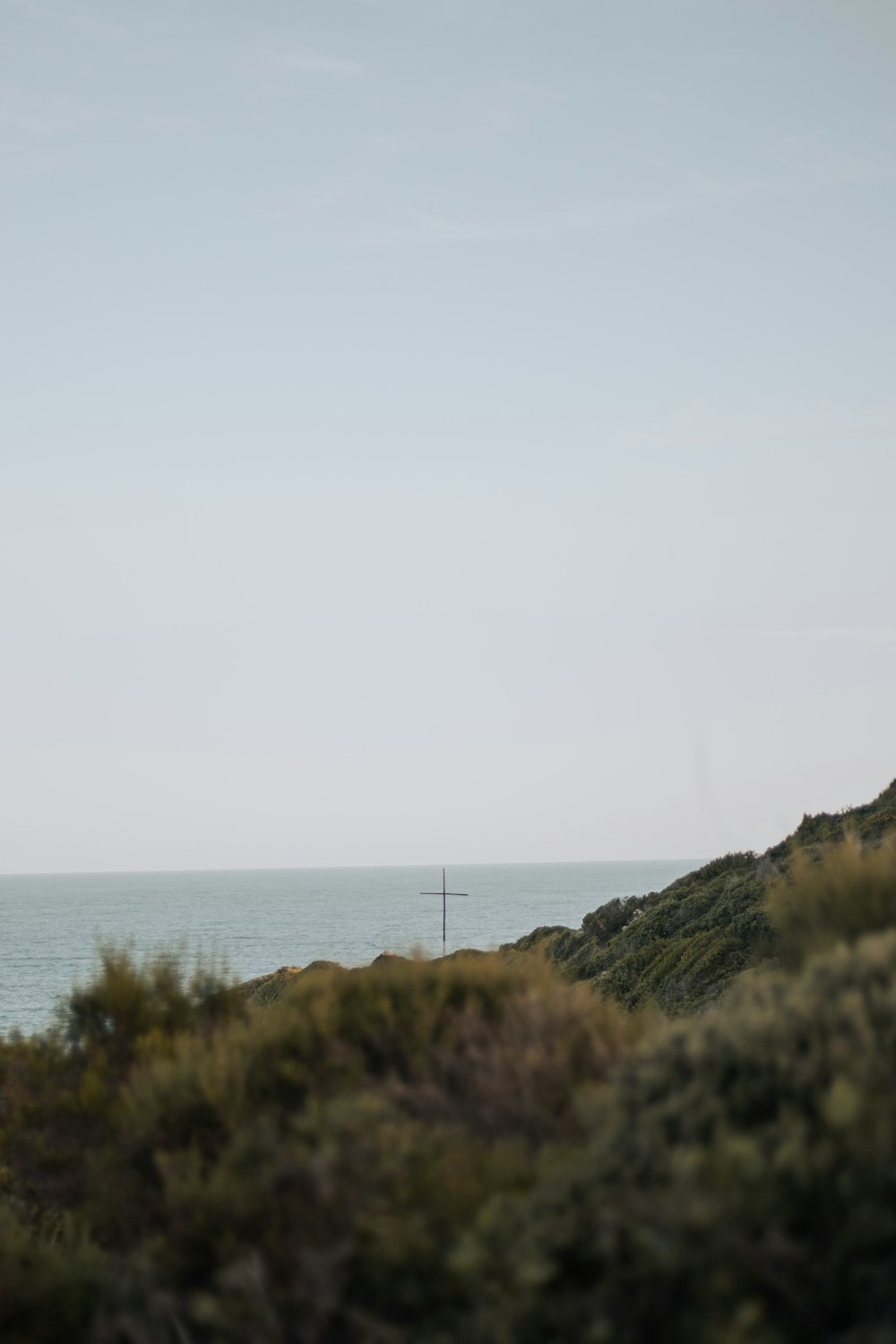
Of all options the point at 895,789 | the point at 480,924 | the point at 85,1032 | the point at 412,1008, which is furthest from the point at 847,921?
the point at 480,924

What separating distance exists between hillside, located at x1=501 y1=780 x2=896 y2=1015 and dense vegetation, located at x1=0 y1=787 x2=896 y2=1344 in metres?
8.32

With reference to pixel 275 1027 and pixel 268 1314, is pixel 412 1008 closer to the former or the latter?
pixel 275 1027

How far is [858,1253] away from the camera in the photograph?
473 centimetres

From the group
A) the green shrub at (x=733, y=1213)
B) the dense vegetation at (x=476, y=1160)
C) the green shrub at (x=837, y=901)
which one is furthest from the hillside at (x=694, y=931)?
the green shrub at (x=733, y=1213)

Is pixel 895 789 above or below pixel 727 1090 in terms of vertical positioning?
above

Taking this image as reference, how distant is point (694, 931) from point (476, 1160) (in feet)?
64.0

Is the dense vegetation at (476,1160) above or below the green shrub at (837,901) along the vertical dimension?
below

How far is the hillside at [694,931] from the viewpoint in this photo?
809 inches

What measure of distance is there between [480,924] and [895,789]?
9761cm

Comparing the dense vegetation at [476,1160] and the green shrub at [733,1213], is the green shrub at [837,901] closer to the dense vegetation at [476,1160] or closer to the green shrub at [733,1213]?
the dense vegetation at [476,1160]

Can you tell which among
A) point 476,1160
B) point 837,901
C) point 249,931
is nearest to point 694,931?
point 837,901

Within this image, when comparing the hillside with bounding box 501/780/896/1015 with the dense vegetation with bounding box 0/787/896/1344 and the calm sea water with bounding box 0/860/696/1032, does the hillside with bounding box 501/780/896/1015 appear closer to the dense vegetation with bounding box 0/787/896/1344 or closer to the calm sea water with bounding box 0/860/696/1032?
the dense vegetation with bounding box 0/787/896/1344

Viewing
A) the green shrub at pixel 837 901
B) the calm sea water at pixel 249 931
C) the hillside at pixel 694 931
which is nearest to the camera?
the green shrub at pixel 837 901

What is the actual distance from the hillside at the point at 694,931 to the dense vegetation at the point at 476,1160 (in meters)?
8.32
